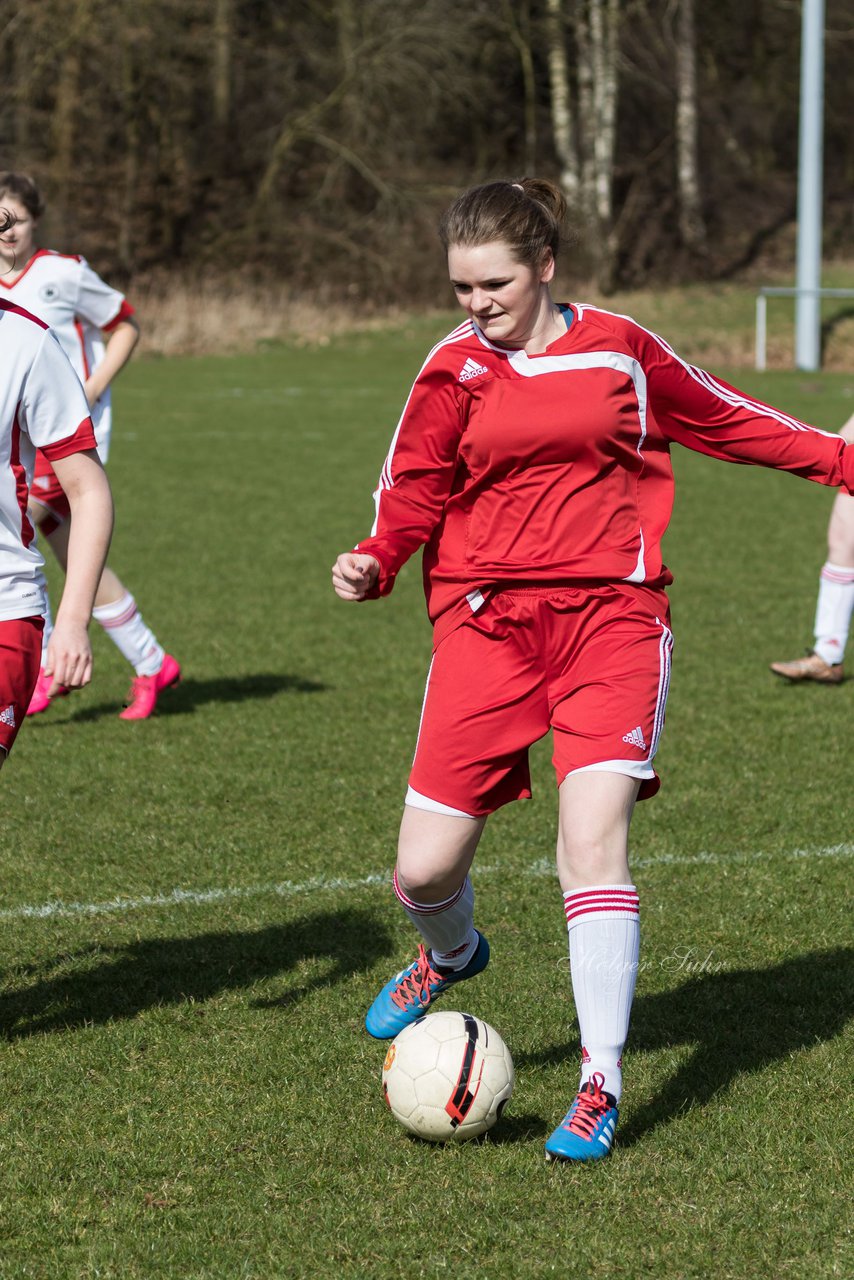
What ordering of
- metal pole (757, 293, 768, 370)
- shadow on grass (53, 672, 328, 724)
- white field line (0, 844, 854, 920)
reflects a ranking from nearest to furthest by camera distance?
1. white field line (0, 844, 854, 920)
2. shadow on grass (53, 672, 328, 724)
3. metal pole (757, 293, 768, 370)

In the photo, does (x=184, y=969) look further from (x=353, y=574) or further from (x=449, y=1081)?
(x=353, y=574)

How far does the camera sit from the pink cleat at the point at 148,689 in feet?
23.9

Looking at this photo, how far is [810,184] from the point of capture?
24.6 meters

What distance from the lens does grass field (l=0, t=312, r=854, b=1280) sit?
3.09m

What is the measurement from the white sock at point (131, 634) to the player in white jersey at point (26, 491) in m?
3.64

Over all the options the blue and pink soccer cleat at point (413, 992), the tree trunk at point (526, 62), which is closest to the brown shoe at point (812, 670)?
the blue and pink soccer cleat at point (413, 992)

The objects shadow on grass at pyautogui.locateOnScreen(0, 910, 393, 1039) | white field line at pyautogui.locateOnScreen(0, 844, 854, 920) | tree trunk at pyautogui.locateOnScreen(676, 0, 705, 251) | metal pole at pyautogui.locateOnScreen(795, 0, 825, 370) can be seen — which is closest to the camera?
shadow on grass at pyautogui.locateOnScreen(0, 910, 393, 1039)

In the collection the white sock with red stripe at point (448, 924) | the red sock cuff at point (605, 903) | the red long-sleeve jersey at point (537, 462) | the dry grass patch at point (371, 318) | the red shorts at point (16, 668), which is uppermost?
the red long-sleeve jersey at point (537, 462)

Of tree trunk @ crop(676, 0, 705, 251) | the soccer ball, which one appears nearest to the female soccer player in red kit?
the soccer ball

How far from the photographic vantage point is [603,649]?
3457 millimetres

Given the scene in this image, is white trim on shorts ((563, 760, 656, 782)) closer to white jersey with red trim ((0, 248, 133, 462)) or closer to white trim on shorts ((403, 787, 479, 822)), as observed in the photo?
white trim on shorts ((403, 787, 479, 822))

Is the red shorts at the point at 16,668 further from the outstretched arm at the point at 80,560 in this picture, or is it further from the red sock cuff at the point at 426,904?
the red sock cuff at the point at 426,904

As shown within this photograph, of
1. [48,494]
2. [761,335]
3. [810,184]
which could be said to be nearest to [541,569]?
[48,494]

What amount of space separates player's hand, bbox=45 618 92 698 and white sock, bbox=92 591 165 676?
3.79 meters
